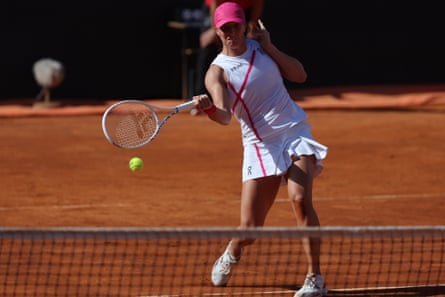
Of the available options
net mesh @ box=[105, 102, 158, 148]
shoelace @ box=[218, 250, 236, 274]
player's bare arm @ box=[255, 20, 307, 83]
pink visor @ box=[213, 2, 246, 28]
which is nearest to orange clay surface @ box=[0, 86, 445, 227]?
shoelace @ box=[218, 250, 236, 274]

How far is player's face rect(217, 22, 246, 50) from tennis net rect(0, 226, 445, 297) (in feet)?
4.16

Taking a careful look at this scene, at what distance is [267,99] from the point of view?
20.6 ft

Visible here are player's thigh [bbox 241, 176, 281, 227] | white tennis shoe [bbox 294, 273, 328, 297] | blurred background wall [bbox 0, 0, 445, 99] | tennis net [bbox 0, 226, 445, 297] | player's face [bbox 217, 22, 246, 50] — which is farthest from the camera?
blurred background wall [bbox 0, 0, 445, 99]

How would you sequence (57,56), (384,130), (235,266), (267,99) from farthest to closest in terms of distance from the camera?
(57,56)
(384,130)
(235,266)
(267,99)

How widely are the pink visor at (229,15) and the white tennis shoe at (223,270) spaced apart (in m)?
1.56

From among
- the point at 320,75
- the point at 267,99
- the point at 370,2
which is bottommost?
the point at 320,75

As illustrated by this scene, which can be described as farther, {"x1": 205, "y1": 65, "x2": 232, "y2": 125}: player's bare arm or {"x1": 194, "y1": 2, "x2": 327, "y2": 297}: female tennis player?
{"x1": 194, "y1": 2, "x2": 327, "y2": 297}: female tennis player

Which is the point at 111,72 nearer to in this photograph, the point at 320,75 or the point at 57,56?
the point at 57,56

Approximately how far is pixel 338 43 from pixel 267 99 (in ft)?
45.7

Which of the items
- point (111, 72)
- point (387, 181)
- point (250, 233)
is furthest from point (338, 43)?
point (250, 233)

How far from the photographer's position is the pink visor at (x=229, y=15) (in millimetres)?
5996

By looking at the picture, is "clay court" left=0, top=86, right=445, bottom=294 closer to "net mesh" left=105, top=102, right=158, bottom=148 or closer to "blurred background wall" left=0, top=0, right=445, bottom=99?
"blurred background wall" left=0, top=0, right=445, bottom=99

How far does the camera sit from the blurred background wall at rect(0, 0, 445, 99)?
59.8 feet

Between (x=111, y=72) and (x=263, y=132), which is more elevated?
(x=263, y=132)
